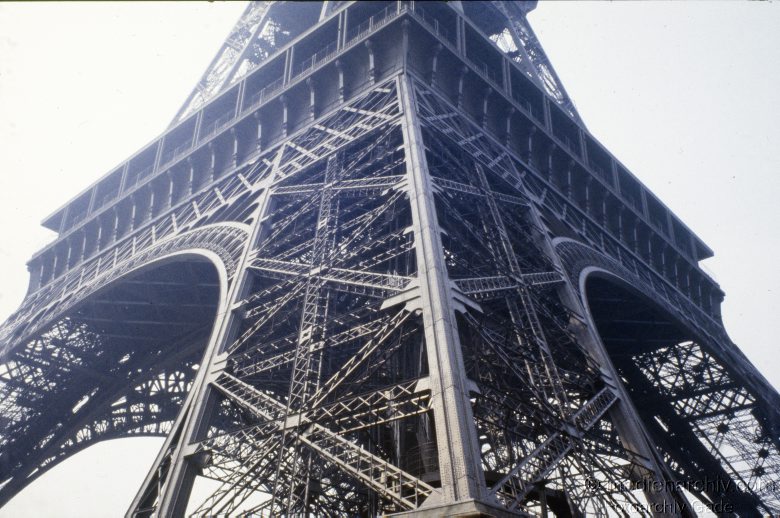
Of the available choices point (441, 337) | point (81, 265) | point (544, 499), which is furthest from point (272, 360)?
point (81, 265)

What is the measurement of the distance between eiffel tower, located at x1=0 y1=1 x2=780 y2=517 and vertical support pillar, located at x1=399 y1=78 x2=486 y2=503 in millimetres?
41

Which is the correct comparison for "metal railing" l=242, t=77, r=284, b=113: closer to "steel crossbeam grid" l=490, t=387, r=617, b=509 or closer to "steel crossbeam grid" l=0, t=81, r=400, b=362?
"steel crossbeam grid" l=0, t=81, r=400, b=362

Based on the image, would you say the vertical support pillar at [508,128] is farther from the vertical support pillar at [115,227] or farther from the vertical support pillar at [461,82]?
the vertical support pillar at [115,227]

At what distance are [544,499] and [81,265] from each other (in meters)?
22.5

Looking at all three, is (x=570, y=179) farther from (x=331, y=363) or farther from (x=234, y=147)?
(x=331, y=363)

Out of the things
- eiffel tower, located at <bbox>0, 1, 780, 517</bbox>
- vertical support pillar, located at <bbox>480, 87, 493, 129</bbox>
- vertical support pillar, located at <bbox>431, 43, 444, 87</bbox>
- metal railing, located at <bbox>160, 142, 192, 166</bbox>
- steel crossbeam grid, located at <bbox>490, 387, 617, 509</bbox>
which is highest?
metal railing, located at <bbox>160, 142, 192, 166</bbox>

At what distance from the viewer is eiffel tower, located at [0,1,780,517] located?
28.7 ft

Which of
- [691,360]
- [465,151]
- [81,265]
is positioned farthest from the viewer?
[691,360]

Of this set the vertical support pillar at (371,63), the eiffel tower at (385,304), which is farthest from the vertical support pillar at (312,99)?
the vertical support pillar at (371,63)

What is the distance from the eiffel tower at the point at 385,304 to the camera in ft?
28.7

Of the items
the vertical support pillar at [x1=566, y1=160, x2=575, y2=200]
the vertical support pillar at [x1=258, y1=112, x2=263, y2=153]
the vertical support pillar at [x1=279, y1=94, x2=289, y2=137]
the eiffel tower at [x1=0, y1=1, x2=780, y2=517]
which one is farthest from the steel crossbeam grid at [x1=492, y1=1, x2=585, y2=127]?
the vertical support pillar at [x1=258, y1=112, x2=263, y2=153]

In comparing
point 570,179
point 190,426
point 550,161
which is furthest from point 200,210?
point 570,179

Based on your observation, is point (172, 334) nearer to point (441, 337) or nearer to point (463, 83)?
point (463, 83)

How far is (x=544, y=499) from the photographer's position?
788 centimetres
